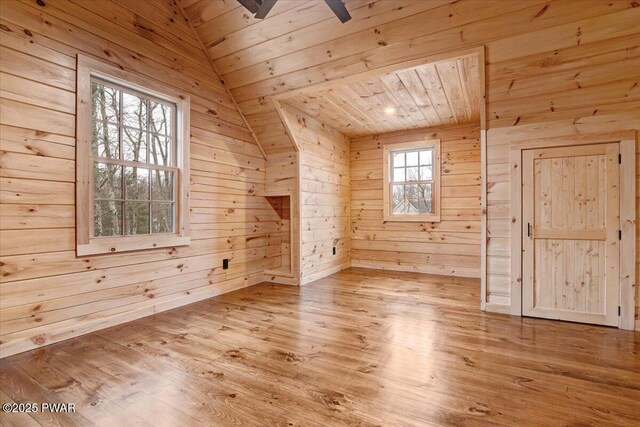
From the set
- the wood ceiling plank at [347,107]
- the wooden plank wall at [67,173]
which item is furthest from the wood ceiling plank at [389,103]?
the wooden plank wall at [67,173]

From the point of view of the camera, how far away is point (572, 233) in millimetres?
2947

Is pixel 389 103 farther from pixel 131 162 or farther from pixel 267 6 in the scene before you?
pixel 131 162

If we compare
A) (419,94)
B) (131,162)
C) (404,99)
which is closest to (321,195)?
(404,99)

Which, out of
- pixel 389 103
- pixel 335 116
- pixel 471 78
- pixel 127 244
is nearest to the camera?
pixel 127 244

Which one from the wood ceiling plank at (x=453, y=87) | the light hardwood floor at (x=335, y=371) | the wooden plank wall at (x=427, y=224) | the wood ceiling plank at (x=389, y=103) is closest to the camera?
the light hardwood floor at (x=335, y=371)

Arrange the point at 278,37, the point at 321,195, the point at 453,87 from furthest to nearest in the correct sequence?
the point at 321,195
the point at 453,87
the point at 278,37

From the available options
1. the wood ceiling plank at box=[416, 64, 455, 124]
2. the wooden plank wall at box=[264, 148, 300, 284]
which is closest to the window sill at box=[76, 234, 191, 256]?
the wooden plank wall at box=[264, 148, 300, 284]

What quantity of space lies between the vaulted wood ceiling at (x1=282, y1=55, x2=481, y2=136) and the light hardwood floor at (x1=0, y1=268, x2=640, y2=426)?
2455mm

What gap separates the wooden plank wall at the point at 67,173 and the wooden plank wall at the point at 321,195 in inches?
48.5

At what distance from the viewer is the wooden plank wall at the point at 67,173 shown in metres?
2.27

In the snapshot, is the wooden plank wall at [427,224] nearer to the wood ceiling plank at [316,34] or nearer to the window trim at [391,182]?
the window trim at [391,182]

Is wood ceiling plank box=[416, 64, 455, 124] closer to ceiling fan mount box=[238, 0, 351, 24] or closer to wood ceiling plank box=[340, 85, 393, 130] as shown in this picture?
wood ceiling plank box=[340, 85, 393, 130]

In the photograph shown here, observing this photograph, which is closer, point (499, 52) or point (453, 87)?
point (499, 52)

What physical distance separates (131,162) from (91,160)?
0.37m
